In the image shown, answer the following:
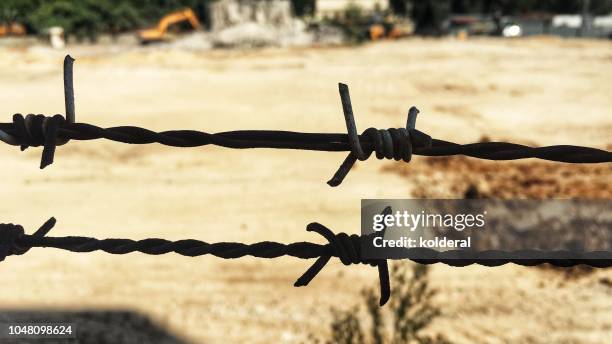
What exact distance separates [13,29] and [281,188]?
21.2m

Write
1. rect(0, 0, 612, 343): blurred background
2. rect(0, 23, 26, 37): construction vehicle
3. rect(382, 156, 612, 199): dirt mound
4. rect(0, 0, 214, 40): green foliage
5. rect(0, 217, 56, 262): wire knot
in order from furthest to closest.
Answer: rect(0, 23, 26, 37): construction vehicle → rect(0, 0, 214, 40): green foliage → rect(382, 156, 612, 199): dirt mound → rect(0, 0, 612, 343): blurred background → rect(0, 217, 56, 262): wire knot

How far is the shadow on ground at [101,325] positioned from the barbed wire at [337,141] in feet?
9.55

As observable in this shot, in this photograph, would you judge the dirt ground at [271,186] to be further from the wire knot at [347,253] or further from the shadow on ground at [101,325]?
the wire knot at [347,253]

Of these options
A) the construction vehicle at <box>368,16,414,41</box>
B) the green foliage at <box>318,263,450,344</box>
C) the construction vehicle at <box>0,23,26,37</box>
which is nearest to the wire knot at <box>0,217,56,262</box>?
the green foliage at <box>318,263,450,344</box>

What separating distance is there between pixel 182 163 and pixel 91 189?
1.36 metres

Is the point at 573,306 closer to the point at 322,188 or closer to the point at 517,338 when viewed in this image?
the point at 517,338

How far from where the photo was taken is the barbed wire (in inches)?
51.3

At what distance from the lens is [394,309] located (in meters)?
4.13

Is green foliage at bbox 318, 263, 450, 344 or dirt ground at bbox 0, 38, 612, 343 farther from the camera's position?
dirt ground at bbox 0, 38, 612, 343

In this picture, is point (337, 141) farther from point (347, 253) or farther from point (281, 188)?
point (281, 188)

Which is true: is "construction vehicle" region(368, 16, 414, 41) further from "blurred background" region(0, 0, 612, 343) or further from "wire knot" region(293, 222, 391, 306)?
"wire knot" region(293, 222, 391, 306)

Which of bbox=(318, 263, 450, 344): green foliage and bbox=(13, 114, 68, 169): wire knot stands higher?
bbox=(13, 114, 68, 169): wire knot

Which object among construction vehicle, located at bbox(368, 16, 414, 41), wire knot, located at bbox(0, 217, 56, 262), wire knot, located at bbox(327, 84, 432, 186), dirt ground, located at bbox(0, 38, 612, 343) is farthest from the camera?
construction vehicle, located at bbox(368, 16, 414, 41)

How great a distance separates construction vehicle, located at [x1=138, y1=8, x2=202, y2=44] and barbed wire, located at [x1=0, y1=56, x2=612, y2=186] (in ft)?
68.9
